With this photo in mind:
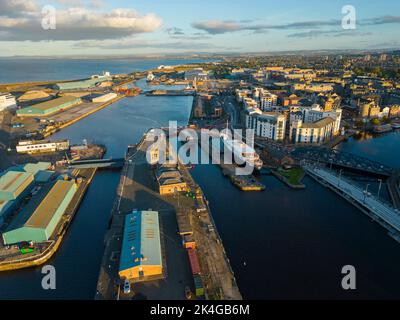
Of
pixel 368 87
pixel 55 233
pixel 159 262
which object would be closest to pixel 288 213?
pixel 159 262

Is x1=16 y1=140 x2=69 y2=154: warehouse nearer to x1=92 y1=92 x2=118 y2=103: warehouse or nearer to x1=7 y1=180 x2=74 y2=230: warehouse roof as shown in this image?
x1=7 y1=180 x2=74 y2=230: warehouse roof

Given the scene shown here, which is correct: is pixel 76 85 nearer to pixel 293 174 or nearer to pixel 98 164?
pixel 98 164

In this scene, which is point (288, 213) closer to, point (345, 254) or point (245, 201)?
point (245, 201)

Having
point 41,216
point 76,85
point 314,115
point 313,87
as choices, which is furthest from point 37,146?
point 313,87

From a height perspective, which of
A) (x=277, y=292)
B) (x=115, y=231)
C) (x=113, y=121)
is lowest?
(x=277, y=292)

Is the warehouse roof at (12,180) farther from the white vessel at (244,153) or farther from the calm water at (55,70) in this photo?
the calm water at (55,70)
